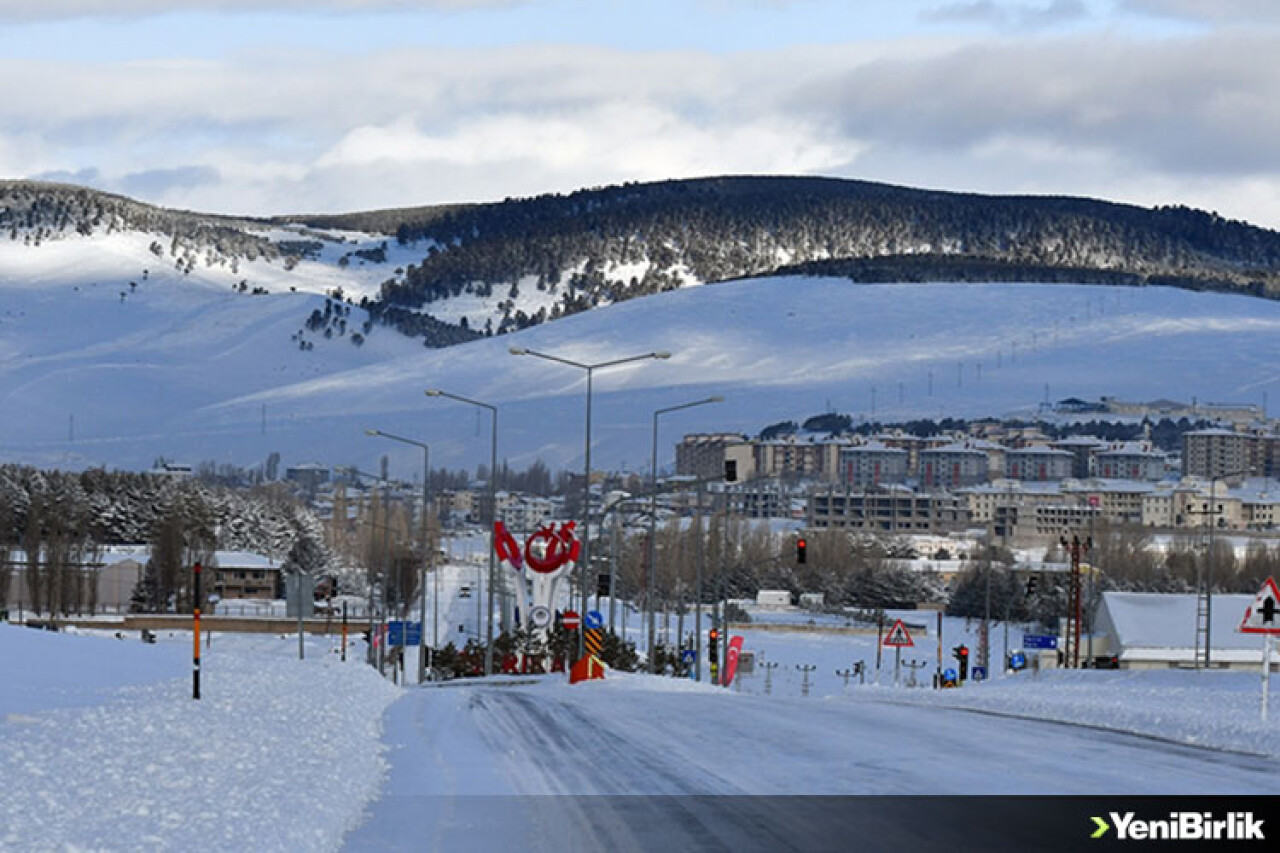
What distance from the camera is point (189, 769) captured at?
1938 centimetres

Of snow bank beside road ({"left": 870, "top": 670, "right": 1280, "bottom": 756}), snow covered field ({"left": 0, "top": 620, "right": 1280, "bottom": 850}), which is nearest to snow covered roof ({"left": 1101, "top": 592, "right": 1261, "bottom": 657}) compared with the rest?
snow bank beside road ({"left": 870, "top": 670, "right": 1280, "bottom": 756})

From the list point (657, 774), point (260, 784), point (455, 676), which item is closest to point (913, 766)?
point (657, 774)

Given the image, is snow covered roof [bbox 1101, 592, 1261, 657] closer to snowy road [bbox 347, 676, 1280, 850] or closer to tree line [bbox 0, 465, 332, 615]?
tree line [bbox 0, 465, 332, 615]

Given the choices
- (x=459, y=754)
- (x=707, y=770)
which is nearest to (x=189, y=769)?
(x=459, y=754)

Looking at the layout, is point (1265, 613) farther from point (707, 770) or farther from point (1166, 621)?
point (1166, 621)

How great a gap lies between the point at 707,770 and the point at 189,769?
5278 millimetres

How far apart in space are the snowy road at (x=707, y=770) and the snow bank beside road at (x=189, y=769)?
53cm

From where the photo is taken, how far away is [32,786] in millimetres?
17266

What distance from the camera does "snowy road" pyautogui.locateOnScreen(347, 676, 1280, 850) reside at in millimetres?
16781

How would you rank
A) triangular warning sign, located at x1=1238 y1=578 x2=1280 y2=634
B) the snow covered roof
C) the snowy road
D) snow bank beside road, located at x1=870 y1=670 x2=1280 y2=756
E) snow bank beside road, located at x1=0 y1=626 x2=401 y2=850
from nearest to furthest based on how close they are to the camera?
snow bank beside road, located at x1=0 y1=626 x2=401 y2=850, the snowy road, snow bank beside road, located at x1=870 y1=670 x2=1280 y2=756, triangular warning sign, located at x1=1238 y1=578 x2=1280 y2=634, the snow covered roof

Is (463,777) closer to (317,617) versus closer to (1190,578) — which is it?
(317,617)

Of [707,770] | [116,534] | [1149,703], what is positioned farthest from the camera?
[116,534]

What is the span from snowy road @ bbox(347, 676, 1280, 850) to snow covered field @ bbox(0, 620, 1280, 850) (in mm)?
53

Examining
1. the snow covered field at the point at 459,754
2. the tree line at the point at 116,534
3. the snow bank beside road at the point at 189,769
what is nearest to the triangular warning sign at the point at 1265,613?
the snow covered field at the point at 459,754
